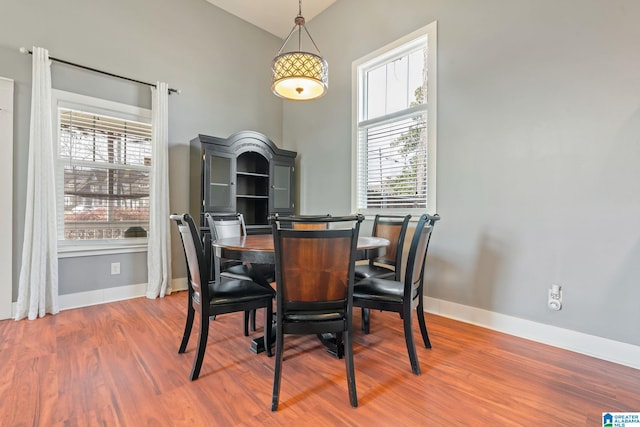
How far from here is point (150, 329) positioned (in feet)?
8.14

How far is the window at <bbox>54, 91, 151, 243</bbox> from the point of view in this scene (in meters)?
3.06

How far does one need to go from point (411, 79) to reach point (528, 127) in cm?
136

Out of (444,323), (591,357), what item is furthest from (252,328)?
(591,357)

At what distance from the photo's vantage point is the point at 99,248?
322 cm

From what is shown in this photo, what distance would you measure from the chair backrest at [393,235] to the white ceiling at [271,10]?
10.3 ft

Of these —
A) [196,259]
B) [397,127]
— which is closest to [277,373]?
[196,259]

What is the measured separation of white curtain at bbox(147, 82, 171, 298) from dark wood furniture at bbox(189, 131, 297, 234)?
0.39m

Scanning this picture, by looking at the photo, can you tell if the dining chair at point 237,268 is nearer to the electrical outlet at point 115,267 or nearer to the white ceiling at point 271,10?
the electrical outlet at point 115,267

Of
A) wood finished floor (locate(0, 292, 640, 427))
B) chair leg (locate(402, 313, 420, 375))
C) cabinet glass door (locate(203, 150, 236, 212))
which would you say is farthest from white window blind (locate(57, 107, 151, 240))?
chair leg (locate(402, 313, 420, 375))

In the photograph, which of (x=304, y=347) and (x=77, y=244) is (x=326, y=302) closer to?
(x=304, y=347)

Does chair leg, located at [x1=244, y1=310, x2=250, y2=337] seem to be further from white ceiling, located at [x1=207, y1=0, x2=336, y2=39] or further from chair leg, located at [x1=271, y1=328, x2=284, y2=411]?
white ceiling, located at [x1=207, y1=0, x2=336, y2=39]

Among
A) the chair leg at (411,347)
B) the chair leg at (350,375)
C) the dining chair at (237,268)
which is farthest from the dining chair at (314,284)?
the dining chair at (237,268)

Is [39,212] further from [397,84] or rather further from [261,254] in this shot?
[397,84]

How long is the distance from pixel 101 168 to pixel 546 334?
4420 millimetres
